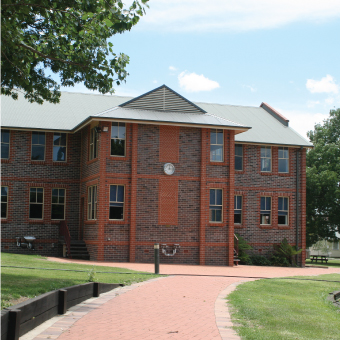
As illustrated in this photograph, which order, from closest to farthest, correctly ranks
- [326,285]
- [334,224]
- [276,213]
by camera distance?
[326,285], [276,213], [334,224]

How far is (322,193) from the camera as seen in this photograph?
43.3 meters

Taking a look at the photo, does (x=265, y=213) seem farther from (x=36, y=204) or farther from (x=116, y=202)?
(x=36, y=204)

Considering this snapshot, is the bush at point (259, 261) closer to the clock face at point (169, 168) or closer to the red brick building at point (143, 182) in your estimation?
the red brick building at point (143, 182)

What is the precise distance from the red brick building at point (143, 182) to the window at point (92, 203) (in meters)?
0.05

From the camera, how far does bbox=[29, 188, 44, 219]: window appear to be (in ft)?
91.9

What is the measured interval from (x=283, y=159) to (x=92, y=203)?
11.8 meters

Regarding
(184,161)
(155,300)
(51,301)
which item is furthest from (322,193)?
(51,301)

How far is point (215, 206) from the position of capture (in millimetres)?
26625

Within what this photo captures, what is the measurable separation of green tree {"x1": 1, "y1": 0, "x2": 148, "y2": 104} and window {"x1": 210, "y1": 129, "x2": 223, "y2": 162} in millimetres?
12888

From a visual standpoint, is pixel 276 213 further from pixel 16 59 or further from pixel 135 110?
pixel 16 59

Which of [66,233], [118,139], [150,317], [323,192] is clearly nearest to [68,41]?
[150,317]

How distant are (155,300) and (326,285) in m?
8.14

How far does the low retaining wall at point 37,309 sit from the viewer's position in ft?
22.6

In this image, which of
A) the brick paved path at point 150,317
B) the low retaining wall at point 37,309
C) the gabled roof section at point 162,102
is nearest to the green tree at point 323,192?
the gabled roof section at point 162,102
